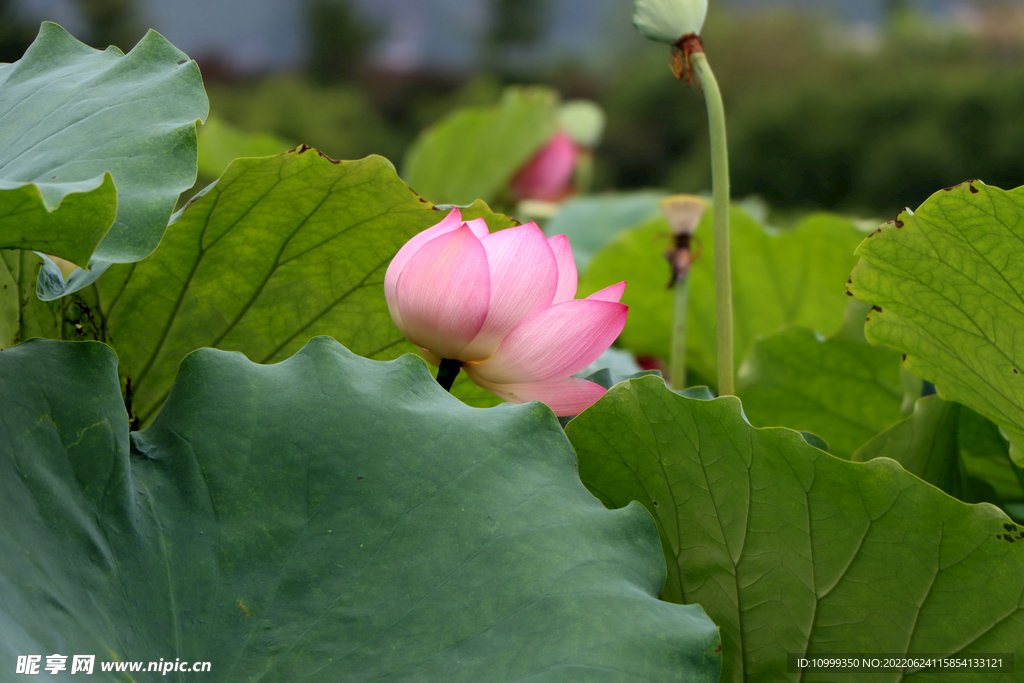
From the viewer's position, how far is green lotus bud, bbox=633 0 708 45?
0.38m

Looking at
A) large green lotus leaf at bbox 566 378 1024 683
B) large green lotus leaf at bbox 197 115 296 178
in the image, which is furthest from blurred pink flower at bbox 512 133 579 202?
large green lotus leaf at bbox 566 378 1024 683

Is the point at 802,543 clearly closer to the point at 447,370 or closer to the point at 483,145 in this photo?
the point at 447,370

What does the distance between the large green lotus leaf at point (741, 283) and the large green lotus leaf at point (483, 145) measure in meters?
0.55

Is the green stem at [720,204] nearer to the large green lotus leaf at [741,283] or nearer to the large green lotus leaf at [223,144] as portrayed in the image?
the large green lotus leaf at [741,283]

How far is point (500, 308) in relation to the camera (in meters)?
0.32

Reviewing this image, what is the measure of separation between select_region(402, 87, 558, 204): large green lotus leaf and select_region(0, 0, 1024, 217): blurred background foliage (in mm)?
6569

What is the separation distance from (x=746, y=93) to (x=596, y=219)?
33.5 feet

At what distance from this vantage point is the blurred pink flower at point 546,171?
138 cm

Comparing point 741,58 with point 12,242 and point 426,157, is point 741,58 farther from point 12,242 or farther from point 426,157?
point 12,242

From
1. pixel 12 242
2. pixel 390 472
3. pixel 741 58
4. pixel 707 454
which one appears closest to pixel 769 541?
pixel 707 454

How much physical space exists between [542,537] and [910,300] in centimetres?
19

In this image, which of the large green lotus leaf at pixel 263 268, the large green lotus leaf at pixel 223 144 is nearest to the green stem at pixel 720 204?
the large green lotus leaf at pixel 263 268

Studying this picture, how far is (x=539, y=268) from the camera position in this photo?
32 centimetres

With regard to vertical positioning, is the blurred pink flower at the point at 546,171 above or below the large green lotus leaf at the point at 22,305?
below
